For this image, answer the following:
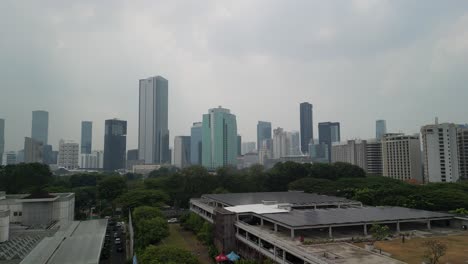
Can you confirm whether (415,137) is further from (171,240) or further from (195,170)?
(171,240)

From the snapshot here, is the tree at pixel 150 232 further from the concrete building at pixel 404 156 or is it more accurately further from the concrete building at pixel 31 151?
the concrete building at pixel 31 151

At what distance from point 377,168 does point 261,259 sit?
120 metres

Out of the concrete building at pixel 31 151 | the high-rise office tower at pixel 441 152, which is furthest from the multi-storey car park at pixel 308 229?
the concrete building at pixel 31 151

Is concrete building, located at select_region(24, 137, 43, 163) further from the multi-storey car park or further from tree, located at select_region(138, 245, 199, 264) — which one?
tree, located at select_region(138, 245, 199, 264)

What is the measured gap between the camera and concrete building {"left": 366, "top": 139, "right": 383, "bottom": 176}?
143 meters

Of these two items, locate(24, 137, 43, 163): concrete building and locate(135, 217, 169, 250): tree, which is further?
locate(24, 137, 43, 163): concrete building

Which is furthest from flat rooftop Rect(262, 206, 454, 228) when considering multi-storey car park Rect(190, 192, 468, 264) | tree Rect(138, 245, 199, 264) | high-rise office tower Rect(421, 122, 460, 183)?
high-rise office tower Rect(421, 122, 460, 183)

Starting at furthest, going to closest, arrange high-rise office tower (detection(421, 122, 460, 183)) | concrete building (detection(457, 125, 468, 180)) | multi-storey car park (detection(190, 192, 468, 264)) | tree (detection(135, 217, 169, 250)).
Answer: concrete building (detection(457, 125, 468, 180))
high-rise office tower (detection(421, 122, 460, 183))
tree (detection(135, 217, 169, 250))
multi-storey car park (detection(190, 192, 468, 264))

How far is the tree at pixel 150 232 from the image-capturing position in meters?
41.5

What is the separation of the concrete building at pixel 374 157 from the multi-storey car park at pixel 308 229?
344 feet

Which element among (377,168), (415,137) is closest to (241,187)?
(415,137)

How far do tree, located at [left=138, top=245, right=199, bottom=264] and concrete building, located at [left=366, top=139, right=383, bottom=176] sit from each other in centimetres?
12751

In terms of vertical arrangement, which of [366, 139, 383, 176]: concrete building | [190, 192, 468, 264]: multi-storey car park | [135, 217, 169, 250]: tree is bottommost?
[135, 217, 169, 250]: tree

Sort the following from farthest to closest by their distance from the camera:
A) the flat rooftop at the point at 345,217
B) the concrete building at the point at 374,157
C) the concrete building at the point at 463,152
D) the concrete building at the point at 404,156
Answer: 1. the concrete building at the point at 374,157
2. the concrete building at the point at 404,156
3. the concrete building at the point at 463,152
4. the flat rooftop at the point at 345,217
